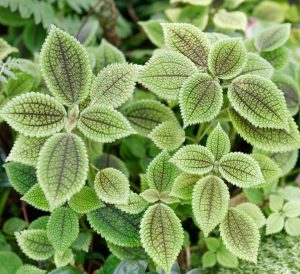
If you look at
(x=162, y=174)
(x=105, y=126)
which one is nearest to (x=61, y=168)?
(x=105, y=126)

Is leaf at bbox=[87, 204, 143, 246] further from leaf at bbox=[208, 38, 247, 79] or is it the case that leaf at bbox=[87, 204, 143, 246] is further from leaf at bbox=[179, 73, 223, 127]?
leaf at bbox=[208, 38, 247, 79]

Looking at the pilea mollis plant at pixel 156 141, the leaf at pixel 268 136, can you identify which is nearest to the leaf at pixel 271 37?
the pilea mollis plant at pixel 156 141

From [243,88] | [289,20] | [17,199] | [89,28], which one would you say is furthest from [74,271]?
[289,20]

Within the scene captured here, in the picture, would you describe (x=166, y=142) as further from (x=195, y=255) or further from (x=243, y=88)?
(x=195, y=255)

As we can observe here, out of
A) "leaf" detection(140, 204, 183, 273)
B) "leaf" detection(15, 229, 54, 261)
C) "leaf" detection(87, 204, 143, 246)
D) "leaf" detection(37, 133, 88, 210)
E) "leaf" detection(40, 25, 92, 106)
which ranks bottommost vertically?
"leaf" detection(15, 229, 54, 261)

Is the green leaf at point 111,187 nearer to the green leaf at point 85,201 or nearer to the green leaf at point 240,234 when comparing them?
the green leaf at point 85,201

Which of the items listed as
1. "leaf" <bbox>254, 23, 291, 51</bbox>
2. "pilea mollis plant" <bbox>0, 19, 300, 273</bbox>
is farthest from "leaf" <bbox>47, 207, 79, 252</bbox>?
"leaf" <bbox>254, 23, 291, 51</bbox>
